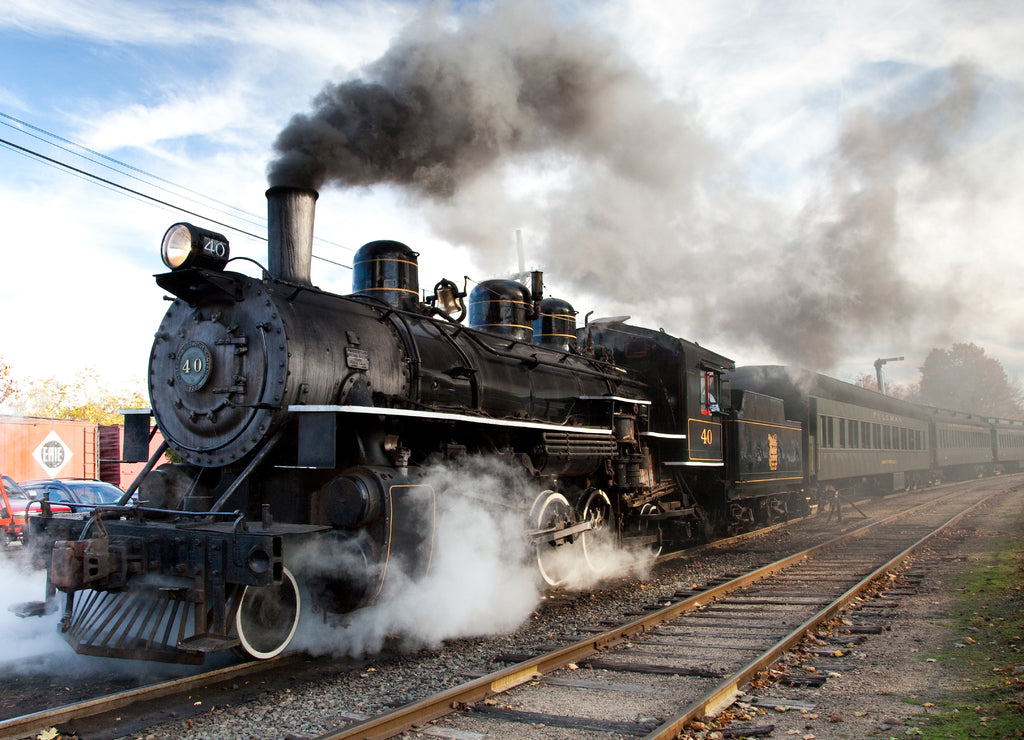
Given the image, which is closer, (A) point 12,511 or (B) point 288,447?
(B) point 288,447

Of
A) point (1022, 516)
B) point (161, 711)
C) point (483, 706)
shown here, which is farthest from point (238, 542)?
point (1022, 516)

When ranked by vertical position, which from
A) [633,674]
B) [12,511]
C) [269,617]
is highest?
[12,511]

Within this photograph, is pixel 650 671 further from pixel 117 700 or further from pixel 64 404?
pixel 64 404

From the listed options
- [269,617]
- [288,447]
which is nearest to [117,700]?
[269,617]

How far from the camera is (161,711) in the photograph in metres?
4.11

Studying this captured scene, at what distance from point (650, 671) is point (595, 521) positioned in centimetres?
343

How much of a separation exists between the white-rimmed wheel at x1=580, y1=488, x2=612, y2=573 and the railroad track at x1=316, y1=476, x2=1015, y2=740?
1.15m

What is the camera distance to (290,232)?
6020 mm

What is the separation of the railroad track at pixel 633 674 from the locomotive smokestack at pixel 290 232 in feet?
9.24

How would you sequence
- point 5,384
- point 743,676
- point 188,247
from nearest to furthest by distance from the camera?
point 743,676, point 188,247, point 5,384

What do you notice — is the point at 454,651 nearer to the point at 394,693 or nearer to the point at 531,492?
the point at 394,693

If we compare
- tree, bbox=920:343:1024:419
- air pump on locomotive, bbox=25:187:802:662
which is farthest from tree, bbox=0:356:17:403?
tree, bbox=920:343:1024:419

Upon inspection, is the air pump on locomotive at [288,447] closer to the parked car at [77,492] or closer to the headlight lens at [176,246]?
the headlight lens at [176,246]

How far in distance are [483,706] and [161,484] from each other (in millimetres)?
3090
